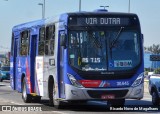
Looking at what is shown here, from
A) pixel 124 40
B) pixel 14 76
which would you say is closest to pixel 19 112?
pixel 124 40

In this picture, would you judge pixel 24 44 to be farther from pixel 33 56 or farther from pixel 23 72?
pixel 33 56

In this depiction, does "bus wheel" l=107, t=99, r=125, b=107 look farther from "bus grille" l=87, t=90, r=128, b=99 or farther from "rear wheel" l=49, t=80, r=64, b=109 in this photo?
"rear wheel" l=49, t=80, r=64, b=109

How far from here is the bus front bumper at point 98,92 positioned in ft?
55.0

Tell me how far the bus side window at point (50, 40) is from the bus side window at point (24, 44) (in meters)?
2.91

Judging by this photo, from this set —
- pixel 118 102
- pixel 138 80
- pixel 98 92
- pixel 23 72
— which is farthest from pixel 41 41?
pixel 138 80

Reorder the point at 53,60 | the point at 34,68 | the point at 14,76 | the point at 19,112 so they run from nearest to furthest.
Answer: the point at 19,112
the point at 53,60
the point at 34,68
the point at 14,76

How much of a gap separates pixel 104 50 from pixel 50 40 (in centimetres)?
242

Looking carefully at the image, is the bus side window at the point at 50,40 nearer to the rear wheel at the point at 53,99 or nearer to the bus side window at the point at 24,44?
the rear wheel at the point at 53,99

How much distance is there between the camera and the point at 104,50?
56.1ft

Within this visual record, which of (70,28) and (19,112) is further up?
(70,28)

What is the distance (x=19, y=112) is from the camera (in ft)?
54.1

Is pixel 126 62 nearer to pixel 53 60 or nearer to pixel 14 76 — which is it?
pixel 53 60

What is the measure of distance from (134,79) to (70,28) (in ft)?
8.56

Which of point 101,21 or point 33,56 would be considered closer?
point 101,21
